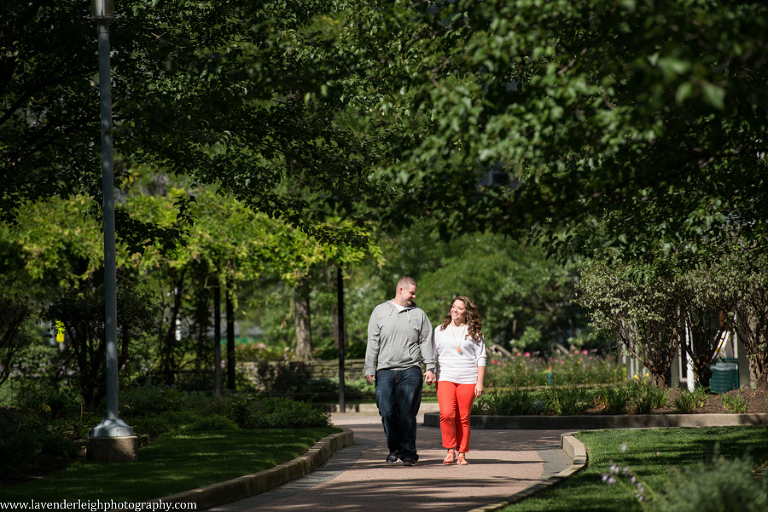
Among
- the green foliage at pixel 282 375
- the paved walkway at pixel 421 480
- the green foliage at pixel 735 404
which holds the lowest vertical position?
the paved walkway at pixel 421 480

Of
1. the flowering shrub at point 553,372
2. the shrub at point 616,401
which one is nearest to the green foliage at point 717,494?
the shrub at point 616,401

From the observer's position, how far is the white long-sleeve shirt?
9195 mm

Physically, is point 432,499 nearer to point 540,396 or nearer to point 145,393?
point 145,393

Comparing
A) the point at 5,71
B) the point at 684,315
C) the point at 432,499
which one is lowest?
the point at 432,499

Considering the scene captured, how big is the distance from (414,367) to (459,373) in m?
0.49

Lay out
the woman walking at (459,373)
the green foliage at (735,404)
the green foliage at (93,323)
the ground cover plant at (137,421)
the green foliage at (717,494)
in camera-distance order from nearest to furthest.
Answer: the green foliage at (717,494), the ground cover plant at (137,421), the woman walking at (459,373), the green foliage at (93,323), the green foliage at (735,404)

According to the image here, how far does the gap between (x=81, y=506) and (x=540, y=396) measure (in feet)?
34.2

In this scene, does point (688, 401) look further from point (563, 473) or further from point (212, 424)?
point (212, 424)

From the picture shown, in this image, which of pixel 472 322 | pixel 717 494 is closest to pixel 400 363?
pixel 472 322

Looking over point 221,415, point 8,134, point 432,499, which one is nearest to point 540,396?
point 221,415

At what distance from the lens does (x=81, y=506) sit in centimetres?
604

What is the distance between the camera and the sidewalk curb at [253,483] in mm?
6655

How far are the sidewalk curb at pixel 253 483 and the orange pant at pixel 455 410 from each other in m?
1.52

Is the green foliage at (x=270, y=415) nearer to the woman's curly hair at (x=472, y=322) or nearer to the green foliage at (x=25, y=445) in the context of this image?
the green foliage at (x=25, y=445)
